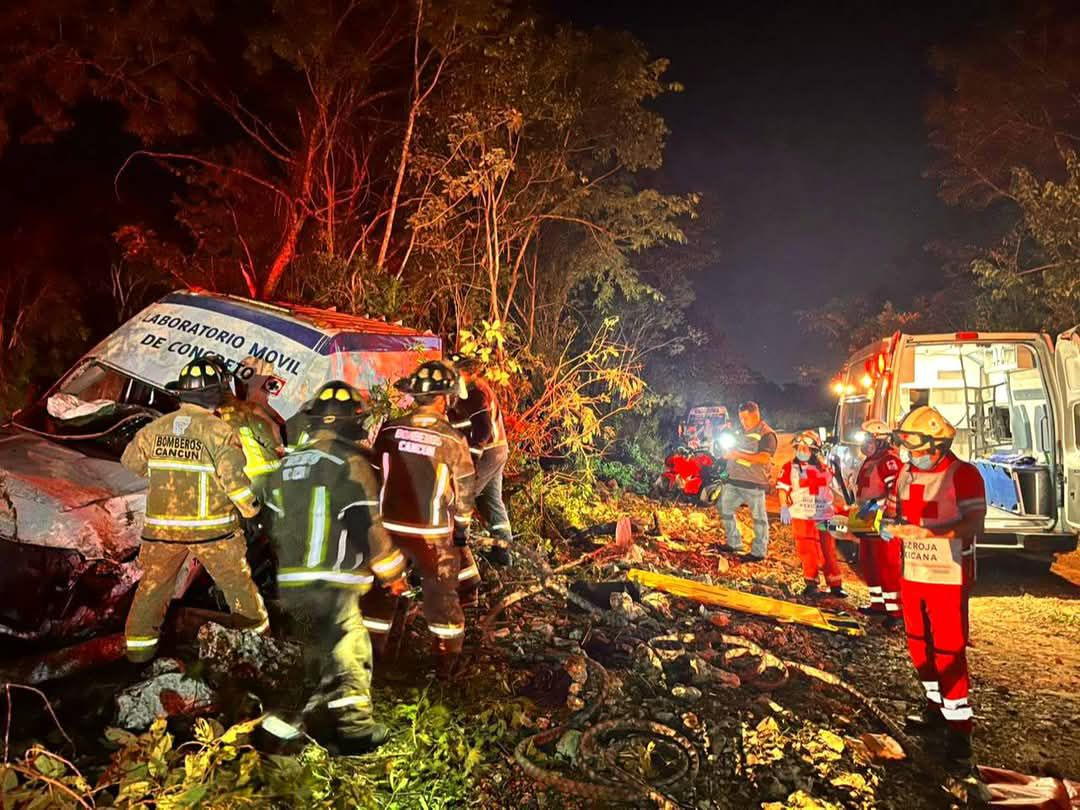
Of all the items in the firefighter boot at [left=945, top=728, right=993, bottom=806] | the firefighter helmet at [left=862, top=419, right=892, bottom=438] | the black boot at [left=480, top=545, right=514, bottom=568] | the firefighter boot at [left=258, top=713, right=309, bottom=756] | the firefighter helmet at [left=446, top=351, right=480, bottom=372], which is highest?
the firefighter helmet at [left=446, top=351, right=480, bottom=372]

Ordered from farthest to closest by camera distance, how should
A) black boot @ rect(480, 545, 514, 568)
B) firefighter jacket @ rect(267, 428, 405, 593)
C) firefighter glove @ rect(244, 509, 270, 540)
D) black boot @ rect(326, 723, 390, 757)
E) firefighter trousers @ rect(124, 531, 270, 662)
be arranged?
1. black boot @ rect(480, 545, 514, 568)
2. firefighter glove @ rect(244, 509, 270, 540)
3. firefighter trousers @ rect(124, 531, 270, 662)
4. firefighter jacket @ rect(267, 428, 405, 593)
5. black boot @ rect(326, 723, 390, 757)

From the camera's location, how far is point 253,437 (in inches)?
144

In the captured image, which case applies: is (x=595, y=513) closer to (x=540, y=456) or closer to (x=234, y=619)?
(x=540, y=456)

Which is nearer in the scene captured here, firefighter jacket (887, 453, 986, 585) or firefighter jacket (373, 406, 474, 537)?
firefighter jacket (887, 453, 986, 585)

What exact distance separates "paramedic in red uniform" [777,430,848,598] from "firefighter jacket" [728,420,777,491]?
54cm

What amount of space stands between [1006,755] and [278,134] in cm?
1121

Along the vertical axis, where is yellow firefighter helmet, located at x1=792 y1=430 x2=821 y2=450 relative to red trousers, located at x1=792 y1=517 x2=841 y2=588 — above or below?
above

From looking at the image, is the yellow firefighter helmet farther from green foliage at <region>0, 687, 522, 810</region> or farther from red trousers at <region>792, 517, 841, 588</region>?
green foliage at <region>0, 687, 522, 810</region>

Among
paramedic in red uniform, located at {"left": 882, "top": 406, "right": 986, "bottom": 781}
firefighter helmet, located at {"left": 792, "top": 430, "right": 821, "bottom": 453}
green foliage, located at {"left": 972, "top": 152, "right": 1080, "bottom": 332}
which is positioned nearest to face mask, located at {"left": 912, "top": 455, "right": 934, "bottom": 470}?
paramedic in red uniform, located at {"left": 882, "top": 406, "right": 986, "bottom": 781}

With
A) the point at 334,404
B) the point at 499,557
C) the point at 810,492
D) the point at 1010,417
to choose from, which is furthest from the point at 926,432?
the point at 1010,417

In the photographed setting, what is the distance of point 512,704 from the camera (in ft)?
11.6

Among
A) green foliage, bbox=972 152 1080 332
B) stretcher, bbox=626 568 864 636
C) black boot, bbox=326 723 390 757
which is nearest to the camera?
black boot, bbox=326 723 390 757

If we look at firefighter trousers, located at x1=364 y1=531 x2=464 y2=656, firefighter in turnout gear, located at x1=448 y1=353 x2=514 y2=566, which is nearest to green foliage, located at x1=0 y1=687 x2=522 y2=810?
firefighter trousers, located at x1=364 y1=531 x2=464 y2=656

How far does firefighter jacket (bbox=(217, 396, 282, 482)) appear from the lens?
3564mm
